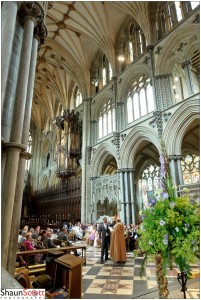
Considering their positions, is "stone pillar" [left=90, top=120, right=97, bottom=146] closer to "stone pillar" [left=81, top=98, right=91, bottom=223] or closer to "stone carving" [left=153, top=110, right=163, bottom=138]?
"stone pillar" [left=81, top=98, right=91, bottom=223]

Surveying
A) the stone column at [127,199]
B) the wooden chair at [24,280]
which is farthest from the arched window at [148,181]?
the wooden chair at [24,280]

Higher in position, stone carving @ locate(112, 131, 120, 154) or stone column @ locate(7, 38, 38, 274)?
stone carving @ locate(112, 131, 120, 154)

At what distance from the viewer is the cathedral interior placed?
12.3 m

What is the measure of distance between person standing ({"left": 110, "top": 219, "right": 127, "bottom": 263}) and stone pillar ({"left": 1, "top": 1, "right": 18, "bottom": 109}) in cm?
588

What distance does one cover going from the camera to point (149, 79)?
14.8m

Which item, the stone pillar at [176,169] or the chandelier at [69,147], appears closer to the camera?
the stone pillar at [176,169]

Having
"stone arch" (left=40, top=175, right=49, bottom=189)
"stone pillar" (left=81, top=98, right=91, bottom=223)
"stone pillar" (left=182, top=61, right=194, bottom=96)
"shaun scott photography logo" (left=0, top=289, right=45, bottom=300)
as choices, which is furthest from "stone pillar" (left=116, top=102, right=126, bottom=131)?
"stone arch" (left=40, top=175, right=49, bottom=189)

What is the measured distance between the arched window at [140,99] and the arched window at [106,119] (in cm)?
201

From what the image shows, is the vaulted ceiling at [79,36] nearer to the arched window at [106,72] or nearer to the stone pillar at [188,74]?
the arched window at [106,72]

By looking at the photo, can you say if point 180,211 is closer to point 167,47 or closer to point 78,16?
point 167,47

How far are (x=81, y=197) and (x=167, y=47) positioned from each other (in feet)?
40.3

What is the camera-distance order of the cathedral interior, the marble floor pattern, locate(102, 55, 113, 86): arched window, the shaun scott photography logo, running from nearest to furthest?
the shaun scott photography logo → the marble floor pattern → the cathedral interior → locate(102, 55, 113, 86): arched window

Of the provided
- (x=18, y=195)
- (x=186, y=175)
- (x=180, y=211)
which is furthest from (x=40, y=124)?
(x=180, y=211)

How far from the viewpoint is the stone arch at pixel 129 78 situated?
15.0 meters
